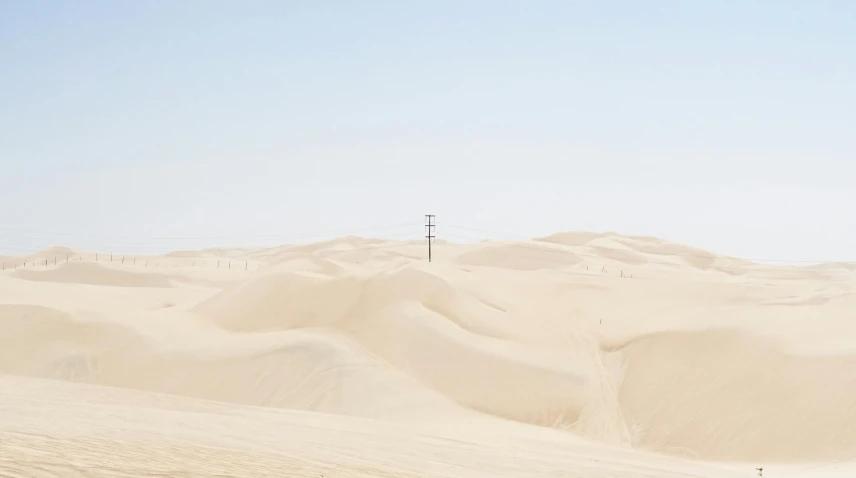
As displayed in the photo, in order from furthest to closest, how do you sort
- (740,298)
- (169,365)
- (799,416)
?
(740,298)
(169,365)
(799,416)

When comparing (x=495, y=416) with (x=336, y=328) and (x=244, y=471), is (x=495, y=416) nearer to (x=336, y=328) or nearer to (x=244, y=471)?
(x=336, y=328)

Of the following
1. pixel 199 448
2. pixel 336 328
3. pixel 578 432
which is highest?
pixel 199 448

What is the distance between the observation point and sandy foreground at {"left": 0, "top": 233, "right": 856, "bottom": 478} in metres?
Result: 13.5

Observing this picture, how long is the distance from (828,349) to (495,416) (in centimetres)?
997

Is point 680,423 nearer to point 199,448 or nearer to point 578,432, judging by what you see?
point 578,432

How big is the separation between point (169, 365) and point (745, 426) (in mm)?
16850

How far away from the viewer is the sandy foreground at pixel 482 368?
44.4 ft

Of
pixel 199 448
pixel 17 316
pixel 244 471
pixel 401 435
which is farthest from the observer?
pixel 17 316

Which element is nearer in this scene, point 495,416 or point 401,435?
point 401,435

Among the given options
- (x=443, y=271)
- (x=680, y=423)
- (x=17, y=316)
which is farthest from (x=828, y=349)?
(x=17, y=316)

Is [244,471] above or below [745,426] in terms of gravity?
above

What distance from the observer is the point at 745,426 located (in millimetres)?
22484

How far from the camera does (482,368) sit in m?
25.8

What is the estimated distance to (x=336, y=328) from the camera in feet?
94.2
